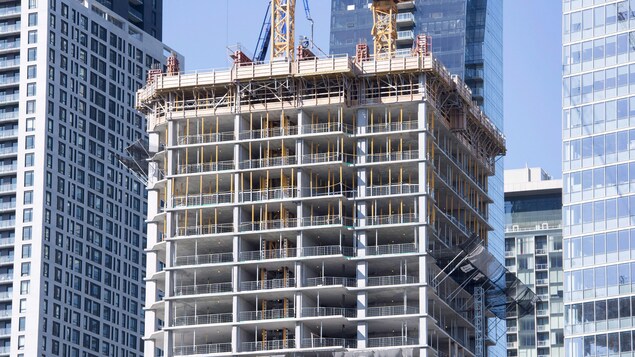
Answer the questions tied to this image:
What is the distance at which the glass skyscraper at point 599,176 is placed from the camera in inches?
7156

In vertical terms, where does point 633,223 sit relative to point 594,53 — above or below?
below

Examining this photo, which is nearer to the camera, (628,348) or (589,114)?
(628,348)

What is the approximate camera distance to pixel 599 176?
18750 cm

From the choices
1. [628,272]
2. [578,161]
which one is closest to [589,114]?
[578,161]

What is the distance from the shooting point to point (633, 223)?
18338cm

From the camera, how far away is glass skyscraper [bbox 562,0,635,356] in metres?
182

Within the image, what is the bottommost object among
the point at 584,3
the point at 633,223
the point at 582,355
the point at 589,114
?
the point at 582,355

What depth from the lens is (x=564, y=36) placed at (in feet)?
637

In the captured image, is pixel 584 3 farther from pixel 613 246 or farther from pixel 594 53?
pixel 613 246

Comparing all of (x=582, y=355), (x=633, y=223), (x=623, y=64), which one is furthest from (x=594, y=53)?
(x=582, y=355)

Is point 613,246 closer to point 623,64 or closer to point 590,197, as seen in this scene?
point 590,197

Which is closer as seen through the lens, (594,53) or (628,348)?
(628,348)

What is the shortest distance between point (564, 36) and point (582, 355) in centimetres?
3304

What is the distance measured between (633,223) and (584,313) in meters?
9.61
